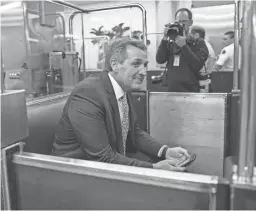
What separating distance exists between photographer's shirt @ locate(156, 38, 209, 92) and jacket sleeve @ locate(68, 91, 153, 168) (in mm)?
1366

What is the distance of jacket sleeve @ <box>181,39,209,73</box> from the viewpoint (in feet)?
7.36

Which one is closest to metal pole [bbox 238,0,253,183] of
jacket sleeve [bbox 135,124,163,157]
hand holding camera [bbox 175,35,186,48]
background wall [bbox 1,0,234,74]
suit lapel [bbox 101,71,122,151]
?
suit lapel [bbox 101,71,122,151]

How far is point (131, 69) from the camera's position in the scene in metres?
1.28

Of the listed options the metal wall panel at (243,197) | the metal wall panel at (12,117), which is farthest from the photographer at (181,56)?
the metal wall panel at (243,197)

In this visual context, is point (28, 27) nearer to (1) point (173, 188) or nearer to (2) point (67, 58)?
(2) point (67, 58)

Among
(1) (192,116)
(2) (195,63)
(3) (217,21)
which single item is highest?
(3) (217,21)

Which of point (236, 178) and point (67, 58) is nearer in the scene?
point (236, 178)

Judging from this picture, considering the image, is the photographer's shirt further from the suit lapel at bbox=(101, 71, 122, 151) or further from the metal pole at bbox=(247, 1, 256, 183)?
the metal pole at bbox=(247, 1, 256, 183)

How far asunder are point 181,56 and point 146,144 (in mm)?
1151

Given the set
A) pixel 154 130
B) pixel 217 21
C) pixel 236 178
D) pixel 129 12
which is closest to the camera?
pixel 236 178

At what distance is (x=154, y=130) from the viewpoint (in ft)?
7.06

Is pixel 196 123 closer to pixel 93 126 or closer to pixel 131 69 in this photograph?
pixel 131 69

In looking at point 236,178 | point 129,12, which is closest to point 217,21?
point 129,12

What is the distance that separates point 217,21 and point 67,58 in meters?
3.67
